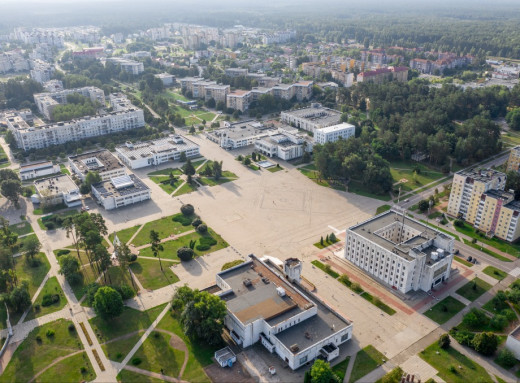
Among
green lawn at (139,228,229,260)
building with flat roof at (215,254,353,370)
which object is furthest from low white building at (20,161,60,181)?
building with flat roof at (215,254,353,370)

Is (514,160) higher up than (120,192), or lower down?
higher up

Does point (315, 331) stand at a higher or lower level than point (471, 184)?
lower

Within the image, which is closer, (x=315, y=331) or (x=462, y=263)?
(x=315, y=331)

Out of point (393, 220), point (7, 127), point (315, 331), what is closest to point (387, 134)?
point (393, 220)

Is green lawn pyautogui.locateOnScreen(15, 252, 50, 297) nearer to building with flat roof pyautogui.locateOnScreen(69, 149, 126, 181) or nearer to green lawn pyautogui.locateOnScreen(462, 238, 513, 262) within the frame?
building with flat roof pyautogui.locateOnScreen(69, 149, 126, 181)

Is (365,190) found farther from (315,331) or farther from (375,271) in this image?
(315,331)

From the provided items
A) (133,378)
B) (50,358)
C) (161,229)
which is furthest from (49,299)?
(161,229)

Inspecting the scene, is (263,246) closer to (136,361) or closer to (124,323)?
(124,323)
